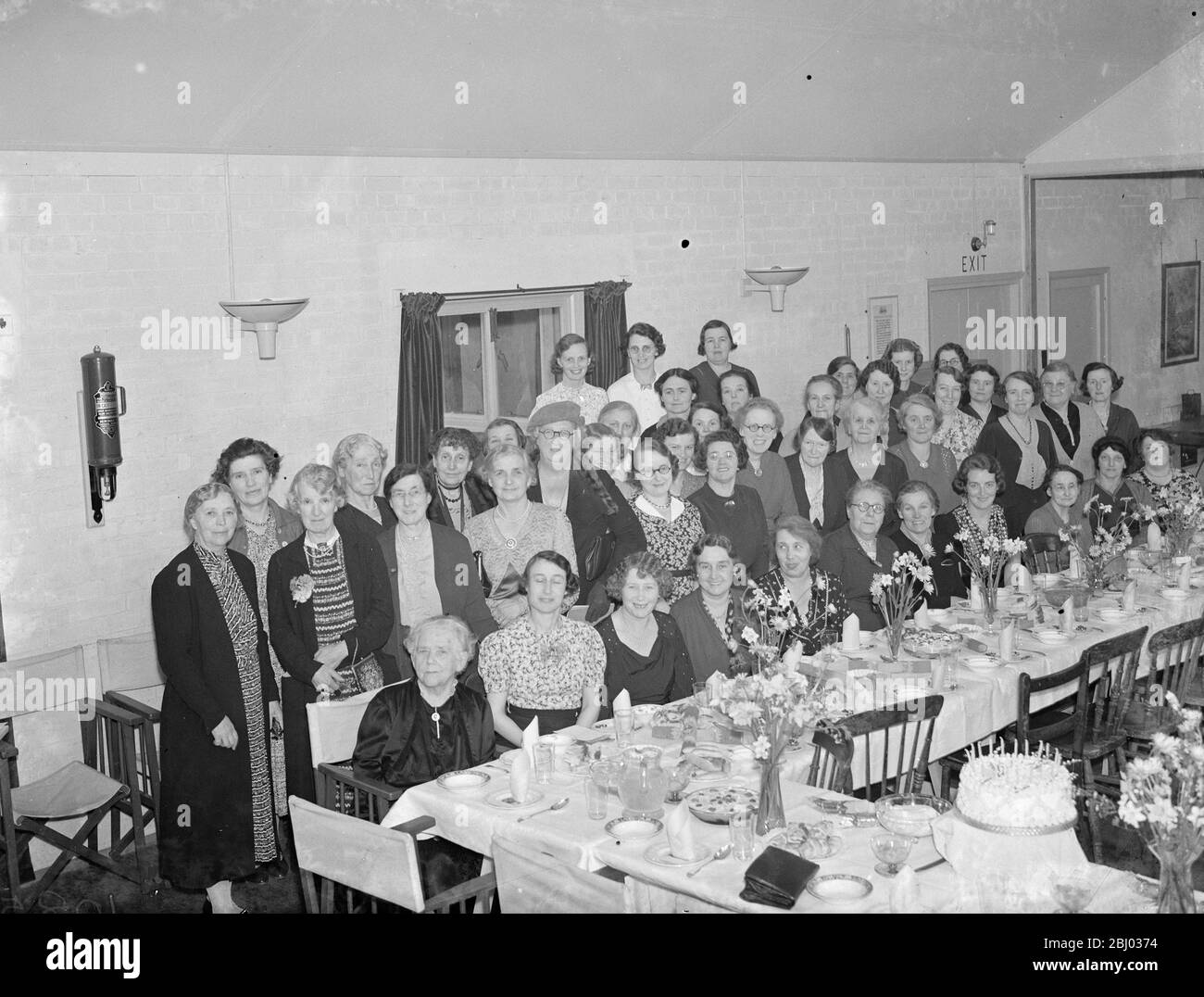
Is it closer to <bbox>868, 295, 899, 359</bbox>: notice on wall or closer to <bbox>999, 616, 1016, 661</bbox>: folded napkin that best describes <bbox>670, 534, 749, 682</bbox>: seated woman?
<bbox>999, 616, 1016, 661</bbox>: folded napkin

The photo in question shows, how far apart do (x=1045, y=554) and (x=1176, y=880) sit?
405 centimetres

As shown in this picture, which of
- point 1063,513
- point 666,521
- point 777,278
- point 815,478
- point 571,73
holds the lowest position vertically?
point 1063,513

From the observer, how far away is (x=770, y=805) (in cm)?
417

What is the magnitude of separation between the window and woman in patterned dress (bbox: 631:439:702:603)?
2.31m

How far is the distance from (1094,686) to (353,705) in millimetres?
3160

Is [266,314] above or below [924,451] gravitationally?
above

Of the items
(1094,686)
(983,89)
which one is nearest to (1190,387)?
(983,89)

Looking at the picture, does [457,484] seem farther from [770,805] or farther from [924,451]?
[770,805]

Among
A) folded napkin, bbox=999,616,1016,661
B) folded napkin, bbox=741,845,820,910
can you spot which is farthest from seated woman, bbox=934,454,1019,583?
folded napkin, bbox=741,845,820,910

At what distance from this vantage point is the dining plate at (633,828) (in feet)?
13.6

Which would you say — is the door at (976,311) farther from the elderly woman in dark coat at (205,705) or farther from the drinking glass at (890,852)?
the drinking glass at (890,852)

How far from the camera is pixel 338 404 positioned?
755cm

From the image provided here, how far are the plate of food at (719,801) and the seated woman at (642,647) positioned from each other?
0.94 m

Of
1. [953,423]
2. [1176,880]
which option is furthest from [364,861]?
[953,423]
